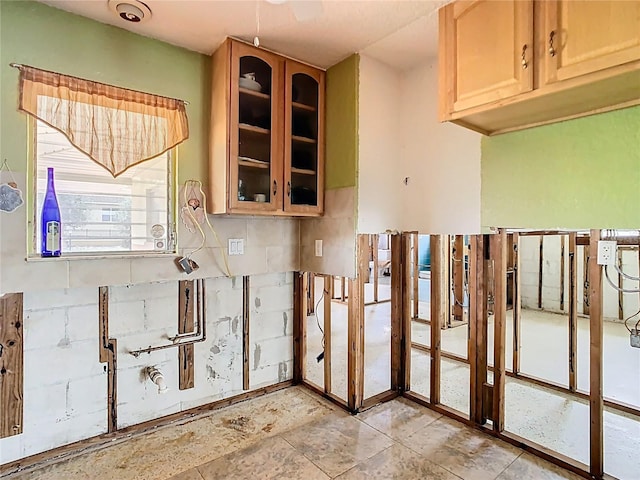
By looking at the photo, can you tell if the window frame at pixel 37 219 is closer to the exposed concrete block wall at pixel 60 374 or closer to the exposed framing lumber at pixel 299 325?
the exposed concrete block wall at pixel 60 374

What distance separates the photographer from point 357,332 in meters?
2.59

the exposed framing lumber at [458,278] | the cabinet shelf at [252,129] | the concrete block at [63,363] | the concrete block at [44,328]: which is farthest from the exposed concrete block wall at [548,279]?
the concrete block at [44,328]

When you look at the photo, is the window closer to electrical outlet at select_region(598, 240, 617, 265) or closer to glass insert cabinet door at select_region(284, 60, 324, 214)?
glass insert cabinet door at select_region(284, 60, 324, 214)

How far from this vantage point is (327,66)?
8.83 ft

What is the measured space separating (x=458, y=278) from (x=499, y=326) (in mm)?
2770

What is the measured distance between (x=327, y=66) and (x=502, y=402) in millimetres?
2566

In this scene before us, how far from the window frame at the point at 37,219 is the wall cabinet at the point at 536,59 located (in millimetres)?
1694

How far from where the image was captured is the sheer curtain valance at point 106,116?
1.96m

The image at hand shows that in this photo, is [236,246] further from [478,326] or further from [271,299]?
[478,326]

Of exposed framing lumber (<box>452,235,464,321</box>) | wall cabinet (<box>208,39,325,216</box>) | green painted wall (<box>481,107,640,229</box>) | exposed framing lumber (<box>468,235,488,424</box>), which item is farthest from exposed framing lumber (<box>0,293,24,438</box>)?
exposed framing lumber (<box>452,235,464,321</box>)

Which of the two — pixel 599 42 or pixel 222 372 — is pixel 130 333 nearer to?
pixel 222 372

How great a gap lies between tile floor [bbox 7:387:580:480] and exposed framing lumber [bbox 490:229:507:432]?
0.17 meters

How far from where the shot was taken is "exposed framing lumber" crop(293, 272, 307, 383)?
3004 millimetres

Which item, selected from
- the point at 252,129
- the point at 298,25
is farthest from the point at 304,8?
the point at 252,129
